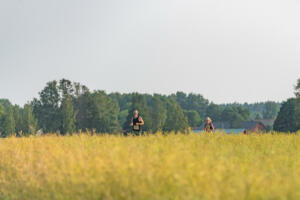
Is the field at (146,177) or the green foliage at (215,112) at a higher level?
the green foliage at (215,112)

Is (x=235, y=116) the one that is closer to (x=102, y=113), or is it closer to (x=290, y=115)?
(x=102, y=113)

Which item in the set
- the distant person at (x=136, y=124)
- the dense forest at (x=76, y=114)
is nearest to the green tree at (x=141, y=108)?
the dense forest at (x=76, y=114)

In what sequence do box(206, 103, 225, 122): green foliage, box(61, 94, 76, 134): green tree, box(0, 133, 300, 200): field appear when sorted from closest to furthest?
box(0, 133, 300, 200): field
box(61, 94, 76, 134): green tree
box(206, 103, 225, 122): green foliage

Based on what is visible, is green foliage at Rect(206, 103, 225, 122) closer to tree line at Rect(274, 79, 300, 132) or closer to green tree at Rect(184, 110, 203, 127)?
green tree at Rect(184, 110, 203, 127)

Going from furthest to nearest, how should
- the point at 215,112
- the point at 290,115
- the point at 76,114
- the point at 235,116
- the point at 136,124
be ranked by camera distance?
the point at 215,112 < the point at 235,116 < the point at 76,114 < the point at 290,115 < the point at 136,124

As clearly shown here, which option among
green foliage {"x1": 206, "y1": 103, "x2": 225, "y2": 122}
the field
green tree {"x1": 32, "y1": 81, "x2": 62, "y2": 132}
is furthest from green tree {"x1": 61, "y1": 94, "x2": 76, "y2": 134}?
the field

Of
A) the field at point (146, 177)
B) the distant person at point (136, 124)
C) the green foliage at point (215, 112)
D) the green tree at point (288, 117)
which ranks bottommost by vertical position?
the field at point (146, 177)

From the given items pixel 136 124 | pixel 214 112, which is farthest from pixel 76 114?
pixel 136 124

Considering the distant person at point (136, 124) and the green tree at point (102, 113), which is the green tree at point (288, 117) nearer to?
the green tree at point (102, 113)

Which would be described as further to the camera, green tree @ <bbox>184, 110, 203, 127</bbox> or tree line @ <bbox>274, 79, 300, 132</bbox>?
green tree @ <bbox>184, 110, 203, 127</bbox>

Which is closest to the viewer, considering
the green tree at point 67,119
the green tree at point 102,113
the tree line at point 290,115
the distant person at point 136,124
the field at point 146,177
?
the field at point 146,177

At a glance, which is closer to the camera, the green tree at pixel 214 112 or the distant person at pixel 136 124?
the distant person at pixel 136 124

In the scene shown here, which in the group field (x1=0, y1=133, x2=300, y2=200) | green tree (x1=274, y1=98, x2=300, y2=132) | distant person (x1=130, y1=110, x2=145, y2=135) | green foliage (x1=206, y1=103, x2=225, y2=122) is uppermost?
green foliage (x1=206, y1=103, x2=225, y2=122)

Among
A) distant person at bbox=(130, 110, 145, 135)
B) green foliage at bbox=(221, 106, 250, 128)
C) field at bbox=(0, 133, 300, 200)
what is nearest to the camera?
field at bbox=(0, 133, 300, 200)
